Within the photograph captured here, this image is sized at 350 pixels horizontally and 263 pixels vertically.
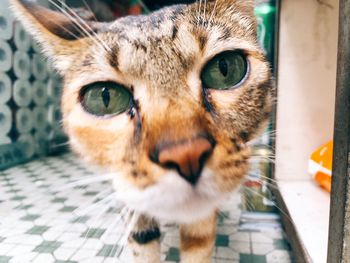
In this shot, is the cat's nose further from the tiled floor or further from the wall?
the wall

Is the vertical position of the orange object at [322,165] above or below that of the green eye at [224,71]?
below

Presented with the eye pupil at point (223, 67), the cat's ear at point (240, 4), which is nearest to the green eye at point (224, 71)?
the eye pupil at point (223, 67)

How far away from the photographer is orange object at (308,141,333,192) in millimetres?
1266

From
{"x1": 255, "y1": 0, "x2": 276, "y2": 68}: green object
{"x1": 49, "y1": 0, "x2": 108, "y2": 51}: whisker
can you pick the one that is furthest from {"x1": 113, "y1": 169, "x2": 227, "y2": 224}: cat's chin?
{"x1": 255, "y1": 0, "x2": 276, "y2": 68}: green object

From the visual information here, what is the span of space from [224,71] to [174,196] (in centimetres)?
28

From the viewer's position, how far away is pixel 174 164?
0.51m

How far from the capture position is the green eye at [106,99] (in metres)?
0.66

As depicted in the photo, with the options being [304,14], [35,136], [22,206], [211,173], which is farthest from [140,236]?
[35,136]

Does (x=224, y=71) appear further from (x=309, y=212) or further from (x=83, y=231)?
(x=83, y=231)

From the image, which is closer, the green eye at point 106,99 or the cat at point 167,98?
the cat at point 167,98

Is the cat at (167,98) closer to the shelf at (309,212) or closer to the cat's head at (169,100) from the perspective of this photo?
the cat's head at (169,100)

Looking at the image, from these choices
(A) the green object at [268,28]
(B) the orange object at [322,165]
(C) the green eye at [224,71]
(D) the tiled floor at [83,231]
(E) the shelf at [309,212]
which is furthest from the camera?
(A) the green object at [268,28]

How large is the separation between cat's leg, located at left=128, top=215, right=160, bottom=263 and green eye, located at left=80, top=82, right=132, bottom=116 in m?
0.42

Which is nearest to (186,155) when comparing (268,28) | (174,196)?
(174,196)
